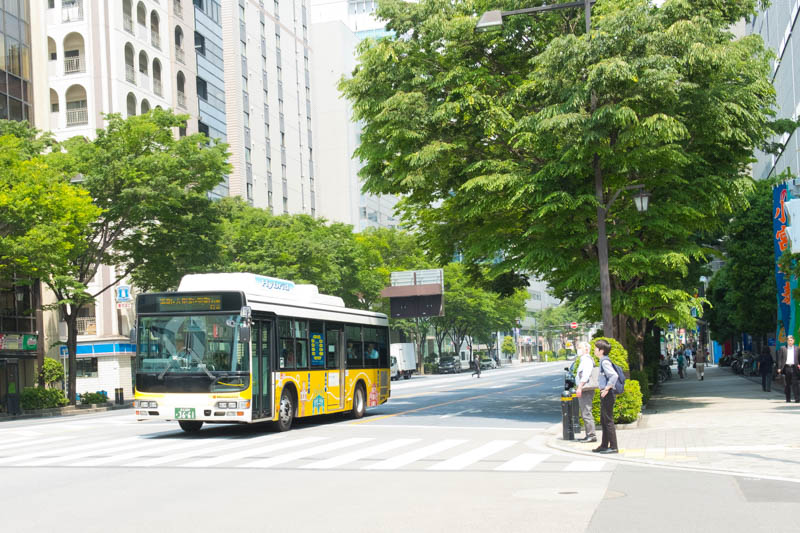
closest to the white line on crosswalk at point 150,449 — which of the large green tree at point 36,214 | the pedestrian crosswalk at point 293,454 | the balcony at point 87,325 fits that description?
the pedestrian crosswalk at point 293,454

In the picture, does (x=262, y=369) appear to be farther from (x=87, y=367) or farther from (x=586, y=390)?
(x=87, y=367)

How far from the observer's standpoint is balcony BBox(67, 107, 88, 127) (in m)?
53.5

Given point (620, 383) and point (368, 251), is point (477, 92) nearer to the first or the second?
point (620, 383)

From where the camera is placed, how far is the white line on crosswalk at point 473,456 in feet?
43.0

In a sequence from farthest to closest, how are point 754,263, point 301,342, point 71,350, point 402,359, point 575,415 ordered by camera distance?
point 402,359 < point 71,350 < point 754,263 < point 301,342 < point 575,415

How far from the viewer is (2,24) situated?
4359 centimetres

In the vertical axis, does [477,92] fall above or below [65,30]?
below

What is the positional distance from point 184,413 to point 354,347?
6695 mm

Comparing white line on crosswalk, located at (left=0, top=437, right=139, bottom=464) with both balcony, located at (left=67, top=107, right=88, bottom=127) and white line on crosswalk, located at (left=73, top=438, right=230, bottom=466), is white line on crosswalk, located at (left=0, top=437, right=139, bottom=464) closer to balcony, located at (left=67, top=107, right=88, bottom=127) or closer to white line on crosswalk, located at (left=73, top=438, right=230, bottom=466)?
white line on crosswalk, located at (left=73, top=438, right=230, bottom=466)

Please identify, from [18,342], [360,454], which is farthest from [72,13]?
[360,454]

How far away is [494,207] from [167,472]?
1163 cm

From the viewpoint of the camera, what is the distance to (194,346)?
1802 centimetres

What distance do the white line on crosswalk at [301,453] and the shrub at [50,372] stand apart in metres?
27.5

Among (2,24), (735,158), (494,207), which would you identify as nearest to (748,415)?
(735,158)
